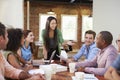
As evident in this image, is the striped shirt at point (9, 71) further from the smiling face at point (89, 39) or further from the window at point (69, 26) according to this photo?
the window at point (69, 26)

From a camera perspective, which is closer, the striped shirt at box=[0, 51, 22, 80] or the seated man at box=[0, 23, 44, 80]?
the seated man at box=[0, 23, 44, 80]

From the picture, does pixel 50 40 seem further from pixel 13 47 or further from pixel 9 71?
pixel 9 71

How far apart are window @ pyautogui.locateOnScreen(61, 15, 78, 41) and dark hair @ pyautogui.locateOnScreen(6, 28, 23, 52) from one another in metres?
9.15

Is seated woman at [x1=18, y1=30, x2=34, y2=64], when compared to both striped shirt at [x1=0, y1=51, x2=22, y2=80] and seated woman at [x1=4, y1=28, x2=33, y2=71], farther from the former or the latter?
striped shirt at [x1=0, y1=51, x2=22, y2=80]

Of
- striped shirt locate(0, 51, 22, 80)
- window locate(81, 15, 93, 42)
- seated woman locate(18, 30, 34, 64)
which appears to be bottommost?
striped shirt locate(0, 51, 22, 80)

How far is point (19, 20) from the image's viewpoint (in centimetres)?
595

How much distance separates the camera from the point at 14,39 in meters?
2.66

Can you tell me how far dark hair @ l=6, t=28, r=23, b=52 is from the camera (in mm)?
2613

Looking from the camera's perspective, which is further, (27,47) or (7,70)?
(27,47)

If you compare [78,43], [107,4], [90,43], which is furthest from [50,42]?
[78,43]

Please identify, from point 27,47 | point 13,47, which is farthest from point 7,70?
point 27,47

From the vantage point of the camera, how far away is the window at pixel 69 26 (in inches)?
466

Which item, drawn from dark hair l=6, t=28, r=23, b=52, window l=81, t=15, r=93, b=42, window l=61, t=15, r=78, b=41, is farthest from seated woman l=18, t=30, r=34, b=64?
window l=81, t=15, r=93, b=42

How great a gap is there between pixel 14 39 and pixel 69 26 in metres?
9.30
